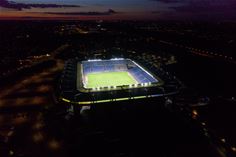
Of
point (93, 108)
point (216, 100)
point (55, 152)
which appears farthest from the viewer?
point (216, 100)

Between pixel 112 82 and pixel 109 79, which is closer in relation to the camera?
pixel 112 82

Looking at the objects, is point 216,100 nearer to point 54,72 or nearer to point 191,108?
point 191,108

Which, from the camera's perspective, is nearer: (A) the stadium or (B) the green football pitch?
(A) the stadium

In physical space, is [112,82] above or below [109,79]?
below

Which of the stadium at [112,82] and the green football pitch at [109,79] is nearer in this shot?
the stadium at [112,82]

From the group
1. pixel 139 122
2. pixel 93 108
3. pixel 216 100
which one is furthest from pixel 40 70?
pixel 216 100
